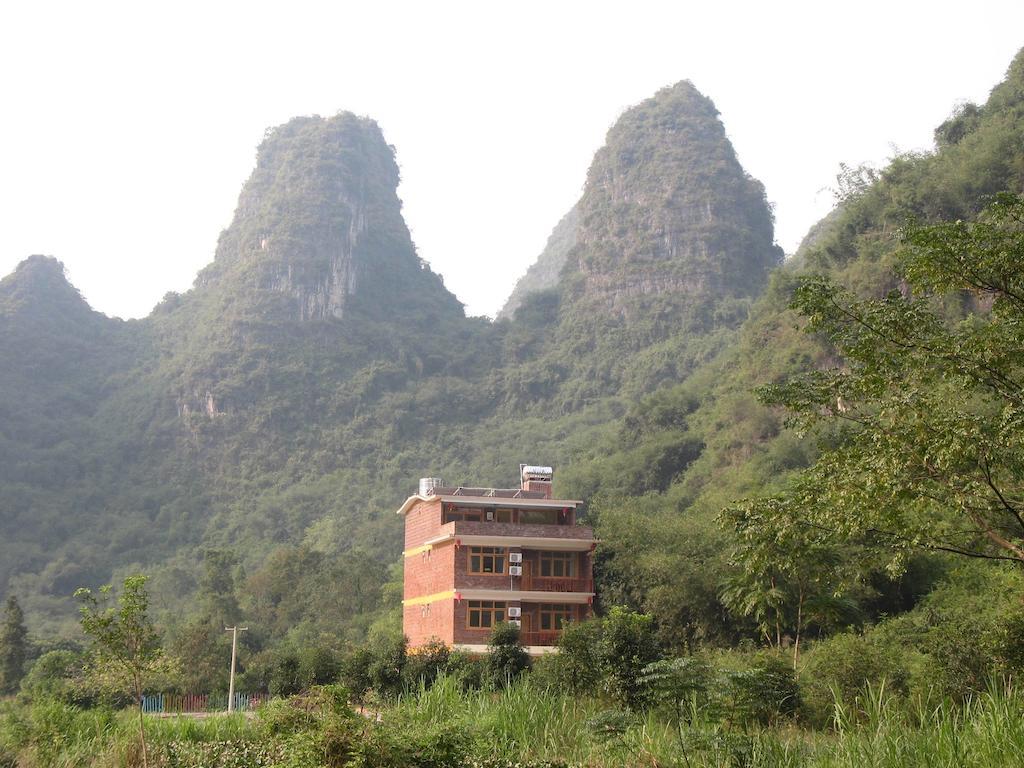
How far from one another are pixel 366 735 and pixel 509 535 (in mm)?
19612

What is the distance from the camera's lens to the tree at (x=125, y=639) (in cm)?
1326

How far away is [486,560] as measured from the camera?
101ft

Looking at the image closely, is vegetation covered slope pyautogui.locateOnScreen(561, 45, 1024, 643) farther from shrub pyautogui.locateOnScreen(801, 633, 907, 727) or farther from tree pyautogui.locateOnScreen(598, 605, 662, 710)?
tree pyautogui.locateOnScreen(598, 605, 662, 710)

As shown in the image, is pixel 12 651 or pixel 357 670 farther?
pixel 12 651

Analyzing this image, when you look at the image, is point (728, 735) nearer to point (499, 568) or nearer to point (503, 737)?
point (503, 737)

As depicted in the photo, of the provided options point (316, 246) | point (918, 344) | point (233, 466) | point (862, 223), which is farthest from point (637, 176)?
point (918, 344)

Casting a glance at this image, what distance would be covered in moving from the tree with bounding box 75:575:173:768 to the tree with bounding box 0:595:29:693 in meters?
28.5

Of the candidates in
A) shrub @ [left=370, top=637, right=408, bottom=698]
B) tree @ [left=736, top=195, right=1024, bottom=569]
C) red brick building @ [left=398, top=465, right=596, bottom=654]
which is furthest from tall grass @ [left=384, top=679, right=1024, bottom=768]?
red brick building @ [left=398, top=465, right=596, bottom=654]

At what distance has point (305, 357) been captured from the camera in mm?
104312

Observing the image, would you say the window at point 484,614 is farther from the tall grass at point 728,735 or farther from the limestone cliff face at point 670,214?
the limestone cliff face at point 670,214

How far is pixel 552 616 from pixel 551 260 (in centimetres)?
11450

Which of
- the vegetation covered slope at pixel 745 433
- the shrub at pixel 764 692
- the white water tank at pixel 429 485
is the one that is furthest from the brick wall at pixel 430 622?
the shrub at pixel 764 692

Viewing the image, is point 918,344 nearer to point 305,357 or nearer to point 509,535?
point 509,535

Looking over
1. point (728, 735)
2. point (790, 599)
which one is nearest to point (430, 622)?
point (790, 599)
